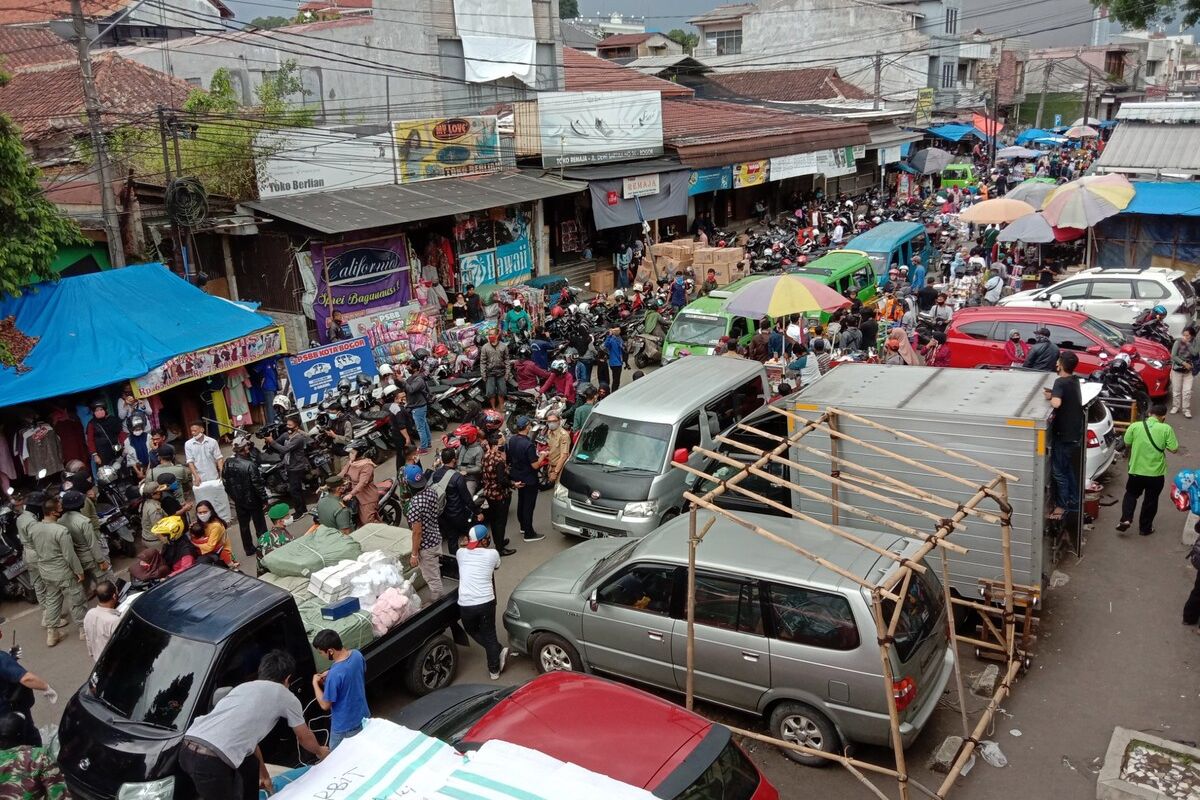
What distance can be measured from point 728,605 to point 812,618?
676 millimetres

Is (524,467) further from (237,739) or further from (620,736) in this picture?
(620,736)

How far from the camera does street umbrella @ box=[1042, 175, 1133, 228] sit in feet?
63.7

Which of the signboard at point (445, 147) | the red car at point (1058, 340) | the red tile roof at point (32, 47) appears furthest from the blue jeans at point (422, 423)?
the red tile roof at point (32, 47)

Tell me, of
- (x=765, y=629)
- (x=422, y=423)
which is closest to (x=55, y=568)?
(x=422, y=423)

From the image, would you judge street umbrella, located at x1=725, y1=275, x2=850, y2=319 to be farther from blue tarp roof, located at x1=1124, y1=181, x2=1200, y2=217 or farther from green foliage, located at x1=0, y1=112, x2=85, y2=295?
blue tarp roof, located at x1=1124, y1=181, x2=1200, y2=217

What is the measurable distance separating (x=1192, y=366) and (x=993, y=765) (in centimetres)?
1015

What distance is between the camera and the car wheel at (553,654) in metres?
7.77

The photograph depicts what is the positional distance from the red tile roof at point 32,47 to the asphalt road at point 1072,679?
2840 cm

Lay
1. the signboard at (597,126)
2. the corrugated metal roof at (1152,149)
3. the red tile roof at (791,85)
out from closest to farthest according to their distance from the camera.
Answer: the signboard at (597,126)
the corrugated metal roof at (1152,149)
the red tile roof at (791,85)

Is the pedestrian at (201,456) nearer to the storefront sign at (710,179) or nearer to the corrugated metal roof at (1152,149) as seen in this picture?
the storefront sign at (710,179)

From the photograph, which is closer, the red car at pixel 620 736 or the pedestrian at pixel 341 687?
the red car at pixel 620 736

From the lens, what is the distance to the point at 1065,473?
9008mm

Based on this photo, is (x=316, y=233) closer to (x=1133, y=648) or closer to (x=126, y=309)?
(x=126, y=309)

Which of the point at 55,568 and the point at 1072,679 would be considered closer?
the point at 1072,679
